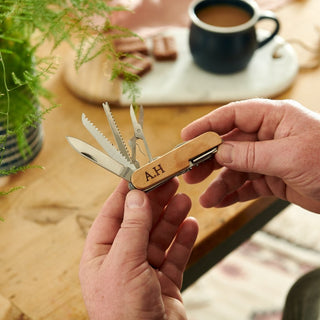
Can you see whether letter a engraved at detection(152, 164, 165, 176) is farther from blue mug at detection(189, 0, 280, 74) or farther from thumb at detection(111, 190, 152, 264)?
blue mug at detection(189, 0, 280, 74)

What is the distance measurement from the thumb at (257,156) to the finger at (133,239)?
0.49ft

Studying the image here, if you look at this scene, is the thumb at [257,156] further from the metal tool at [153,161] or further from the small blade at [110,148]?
the small blade at [110,148]

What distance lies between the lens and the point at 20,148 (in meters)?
0.71

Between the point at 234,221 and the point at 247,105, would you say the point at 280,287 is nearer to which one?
the point at 234,221

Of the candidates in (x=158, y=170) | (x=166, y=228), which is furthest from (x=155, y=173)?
(x=166, y=228)

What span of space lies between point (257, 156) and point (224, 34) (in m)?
0.32

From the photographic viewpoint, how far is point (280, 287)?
1261mm

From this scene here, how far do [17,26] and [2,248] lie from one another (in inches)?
12.9

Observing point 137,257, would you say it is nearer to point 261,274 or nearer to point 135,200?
point 135,200

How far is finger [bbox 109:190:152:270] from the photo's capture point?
52cm

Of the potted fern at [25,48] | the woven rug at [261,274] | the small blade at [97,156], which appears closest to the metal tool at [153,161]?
the small blade at [97,156]

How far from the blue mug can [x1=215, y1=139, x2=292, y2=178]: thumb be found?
302 millimetres

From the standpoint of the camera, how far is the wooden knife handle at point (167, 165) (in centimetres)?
59

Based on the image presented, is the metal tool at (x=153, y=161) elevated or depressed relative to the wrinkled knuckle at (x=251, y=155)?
elevated
